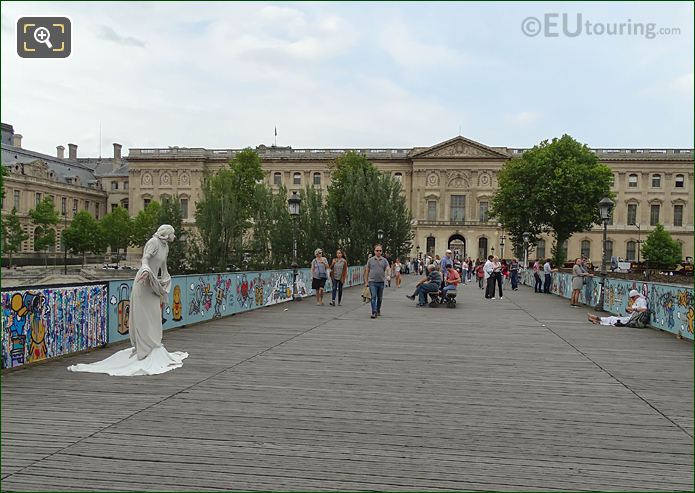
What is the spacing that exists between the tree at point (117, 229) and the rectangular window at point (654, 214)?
74.2m

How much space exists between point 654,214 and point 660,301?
86525 mm

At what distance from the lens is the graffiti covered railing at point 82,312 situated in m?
8.93

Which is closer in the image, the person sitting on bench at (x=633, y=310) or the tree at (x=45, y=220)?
the person sitting on bench at (x=633, y=310)

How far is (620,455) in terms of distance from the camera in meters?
5.44

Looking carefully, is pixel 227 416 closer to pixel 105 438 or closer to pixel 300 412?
pixel 300 412

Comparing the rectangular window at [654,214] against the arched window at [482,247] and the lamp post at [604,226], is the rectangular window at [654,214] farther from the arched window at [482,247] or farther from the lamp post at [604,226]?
the lamp post at [604,226]

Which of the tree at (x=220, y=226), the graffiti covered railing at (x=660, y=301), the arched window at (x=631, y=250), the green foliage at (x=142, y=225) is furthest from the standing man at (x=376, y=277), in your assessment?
the arched window at (x=631, y=250)

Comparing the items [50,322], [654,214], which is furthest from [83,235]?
[654,214]

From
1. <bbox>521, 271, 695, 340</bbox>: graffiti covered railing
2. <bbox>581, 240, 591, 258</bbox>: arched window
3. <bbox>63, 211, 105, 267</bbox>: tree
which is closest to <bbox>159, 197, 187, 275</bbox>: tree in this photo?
<bbox>521, 271, 695, 340</bbox>: graffiti covered railing

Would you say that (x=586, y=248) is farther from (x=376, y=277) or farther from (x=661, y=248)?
(x=376, y=277)

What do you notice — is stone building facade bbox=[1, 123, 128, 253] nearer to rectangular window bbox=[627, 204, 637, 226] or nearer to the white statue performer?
the white statue performer

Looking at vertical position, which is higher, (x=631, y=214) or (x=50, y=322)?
(x=631, y=214)

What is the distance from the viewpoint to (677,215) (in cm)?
9294

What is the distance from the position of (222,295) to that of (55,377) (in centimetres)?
828
